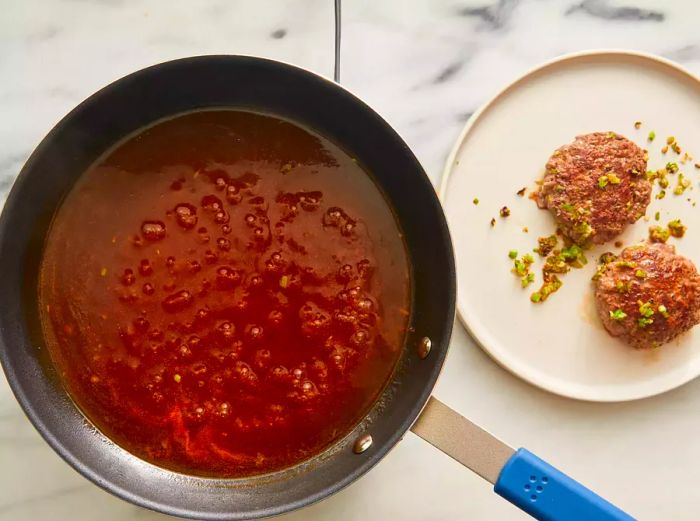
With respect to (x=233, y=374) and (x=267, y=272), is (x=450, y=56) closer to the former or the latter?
(x=267, y=272)

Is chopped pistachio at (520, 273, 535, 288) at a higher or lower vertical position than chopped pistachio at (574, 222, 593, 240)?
lower

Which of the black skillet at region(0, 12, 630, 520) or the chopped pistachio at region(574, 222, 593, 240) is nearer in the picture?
the black skillet at region(0, 12, 630, 520)

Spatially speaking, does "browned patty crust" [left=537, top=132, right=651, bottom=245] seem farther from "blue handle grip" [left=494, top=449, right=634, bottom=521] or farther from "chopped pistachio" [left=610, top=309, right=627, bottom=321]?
"blue handle grip" [left=494, top=449, right=634, bottom=521]

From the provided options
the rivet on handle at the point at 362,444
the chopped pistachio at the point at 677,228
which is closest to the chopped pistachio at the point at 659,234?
the chopped pistachio at the point at 677,228

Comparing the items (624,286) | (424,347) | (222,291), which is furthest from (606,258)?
(222,291)

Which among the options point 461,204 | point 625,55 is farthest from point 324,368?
point 625,55

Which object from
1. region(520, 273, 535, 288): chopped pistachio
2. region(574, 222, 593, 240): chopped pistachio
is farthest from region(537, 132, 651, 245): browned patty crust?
region(520, 273, 535, 288): chopped pistachio

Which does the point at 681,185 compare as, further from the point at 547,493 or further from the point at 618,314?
the point at 547,493
